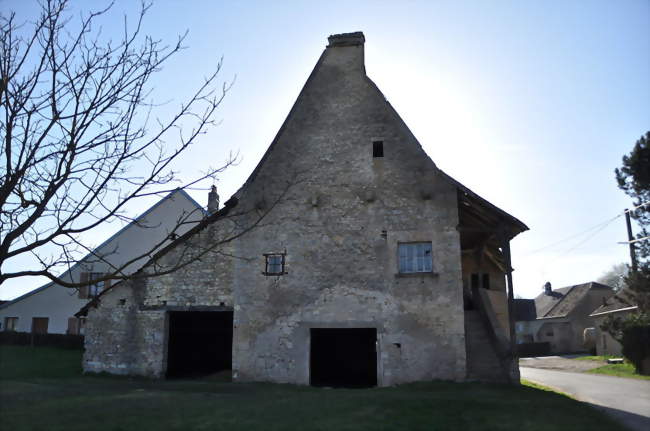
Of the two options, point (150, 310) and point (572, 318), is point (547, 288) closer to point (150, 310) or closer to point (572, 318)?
point (572, 318)

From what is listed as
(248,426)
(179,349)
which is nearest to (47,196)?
(248,426)

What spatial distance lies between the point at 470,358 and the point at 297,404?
21.5 feet

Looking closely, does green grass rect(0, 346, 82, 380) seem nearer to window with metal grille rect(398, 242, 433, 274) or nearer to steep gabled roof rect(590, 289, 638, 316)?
window with metal grille rect(398, 242, 433, 274)

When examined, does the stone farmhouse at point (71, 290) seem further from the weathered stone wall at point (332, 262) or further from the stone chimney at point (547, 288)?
the stone chimney at point (547, 288)

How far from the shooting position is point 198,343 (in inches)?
863

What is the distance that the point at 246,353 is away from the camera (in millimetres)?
15758

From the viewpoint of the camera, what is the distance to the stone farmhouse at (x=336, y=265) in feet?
49.4

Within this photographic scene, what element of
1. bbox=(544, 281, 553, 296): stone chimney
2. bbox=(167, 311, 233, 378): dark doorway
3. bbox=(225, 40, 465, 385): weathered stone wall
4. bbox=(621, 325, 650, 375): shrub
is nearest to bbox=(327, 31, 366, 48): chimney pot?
bbox=(225, 40, 465, 385): weathered stone wall

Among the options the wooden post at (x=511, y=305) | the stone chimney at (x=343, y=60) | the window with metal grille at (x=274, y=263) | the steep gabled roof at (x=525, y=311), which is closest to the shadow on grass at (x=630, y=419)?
the wooden post at (x=511, y=305)

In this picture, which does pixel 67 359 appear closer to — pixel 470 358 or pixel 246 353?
pixel 246 353

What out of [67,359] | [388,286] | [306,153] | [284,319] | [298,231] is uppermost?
[306,153]

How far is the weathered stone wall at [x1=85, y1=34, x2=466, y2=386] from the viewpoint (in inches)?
594

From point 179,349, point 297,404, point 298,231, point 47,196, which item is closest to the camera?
point 47,196

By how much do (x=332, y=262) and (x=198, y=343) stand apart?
9.13m
